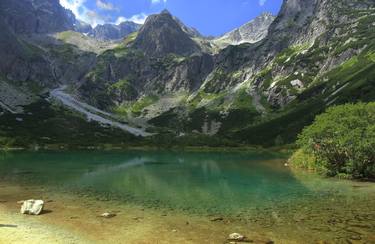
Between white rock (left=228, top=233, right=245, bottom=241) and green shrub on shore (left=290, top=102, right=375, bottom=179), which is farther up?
green shrub on shore (left=290, top=102, right=375, bottom=179)

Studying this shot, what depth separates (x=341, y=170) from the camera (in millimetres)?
76688

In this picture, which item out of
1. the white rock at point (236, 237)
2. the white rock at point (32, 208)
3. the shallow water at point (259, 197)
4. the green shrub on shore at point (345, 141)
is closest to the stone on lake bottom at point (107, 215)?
the shallow water at point (259, 197)

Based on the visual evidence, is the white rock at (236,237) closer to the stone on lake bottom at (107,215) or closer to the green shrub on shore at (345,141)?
the stone on lake bottom at (107,215)

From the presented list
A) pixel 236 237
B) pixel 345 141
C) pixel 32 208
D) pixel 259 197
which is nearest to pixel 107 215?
pixel 32 208

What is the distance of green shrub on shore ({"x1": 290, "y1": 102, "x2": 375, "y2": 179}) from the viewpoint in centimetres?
6942

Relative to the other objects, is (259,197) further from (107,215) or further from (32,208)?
(32,208)

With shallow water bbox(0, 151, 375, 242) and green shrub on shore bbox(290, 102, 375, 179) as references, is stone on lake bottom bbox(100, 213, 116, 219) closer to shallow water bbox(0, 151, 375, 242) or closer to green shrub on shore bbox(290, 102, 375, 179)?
shallow water bbox(0, 151, 375, 242)

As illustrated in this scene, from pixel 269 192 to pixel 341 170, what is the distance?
84.1ft

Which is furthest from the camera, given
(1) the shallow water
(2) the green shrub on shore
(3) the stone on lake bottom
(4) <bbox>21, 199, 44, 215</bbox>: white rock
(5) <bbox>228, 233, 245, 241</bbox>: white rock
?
(2) the green shrub on shore

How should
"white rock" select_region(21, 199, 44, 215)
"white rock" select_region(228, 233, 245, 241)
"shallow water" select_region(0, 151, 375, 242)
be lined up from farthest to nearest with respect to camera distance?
"white rock" select_region(21, 199, 44, 215)
"shallow water" select_region(0, 151, 375, 242)
"white rock" select_region(228, 233, 245, 241)

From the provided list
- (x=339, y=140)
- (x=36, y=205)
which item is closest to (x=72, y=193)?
(x=36, y=205)

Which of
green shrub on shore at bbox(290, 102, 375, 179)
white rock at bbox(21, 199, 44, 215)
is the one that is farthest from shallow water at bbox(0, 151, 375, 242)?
white rock at bbox(21, 199, 44, 215)

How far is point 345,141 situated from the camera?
69688 mm

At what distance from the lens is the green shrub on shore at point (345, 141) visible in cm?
6942
